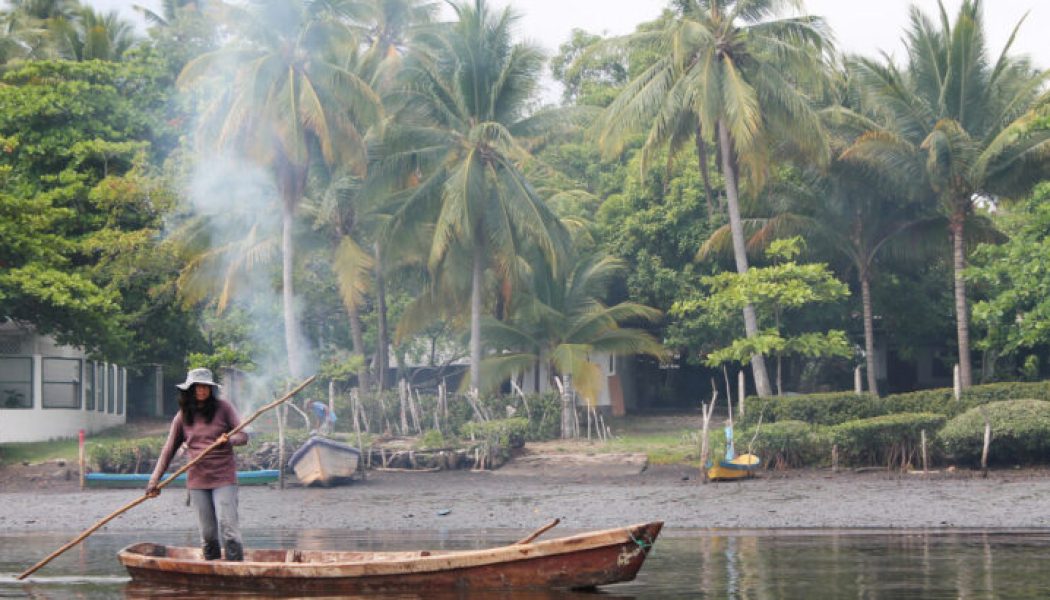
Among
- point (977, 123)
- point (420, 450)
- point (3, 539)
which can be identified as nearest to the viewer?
point (3, 539)

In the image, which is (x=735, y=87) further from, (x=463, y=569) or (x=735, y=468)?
(x=463, y=569)

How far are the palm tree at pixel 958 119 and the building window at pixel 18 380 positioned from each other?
23.3 meters

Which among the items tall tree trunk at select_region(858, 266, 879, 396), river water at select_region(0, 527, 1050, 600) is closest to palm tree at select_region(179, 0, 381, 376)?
tall tree trunk at select_region(858, 266, 879, 396)

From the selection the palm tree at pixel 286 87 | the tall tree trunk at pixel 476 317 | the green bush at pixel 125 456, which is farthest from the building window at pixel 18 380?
the tall tree trunk at pixel 476 317

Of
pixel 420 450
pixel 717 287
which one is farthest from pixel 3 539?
pixel 717 287

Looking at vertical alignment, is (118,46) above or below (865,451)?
above

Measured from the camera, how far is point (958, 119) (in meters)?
35.2

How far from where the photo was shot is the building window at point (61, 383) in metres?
37.8

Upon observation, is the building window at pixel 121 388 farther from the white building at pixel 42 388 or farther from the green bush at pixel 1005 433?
the green bush at pixel 1005 433

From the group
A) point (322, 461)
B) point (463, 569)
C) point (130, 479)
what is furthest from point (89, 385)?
point (463, 569)

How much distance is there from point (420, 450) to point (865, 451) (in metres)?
10.4

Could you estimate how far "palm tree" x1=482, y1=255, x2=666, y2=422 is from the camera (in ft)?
128

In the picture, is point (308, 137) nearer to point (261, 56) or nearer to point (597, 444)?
point (261, 56)

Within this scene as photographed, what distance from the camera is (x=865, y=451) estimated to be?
2877 centimetres
